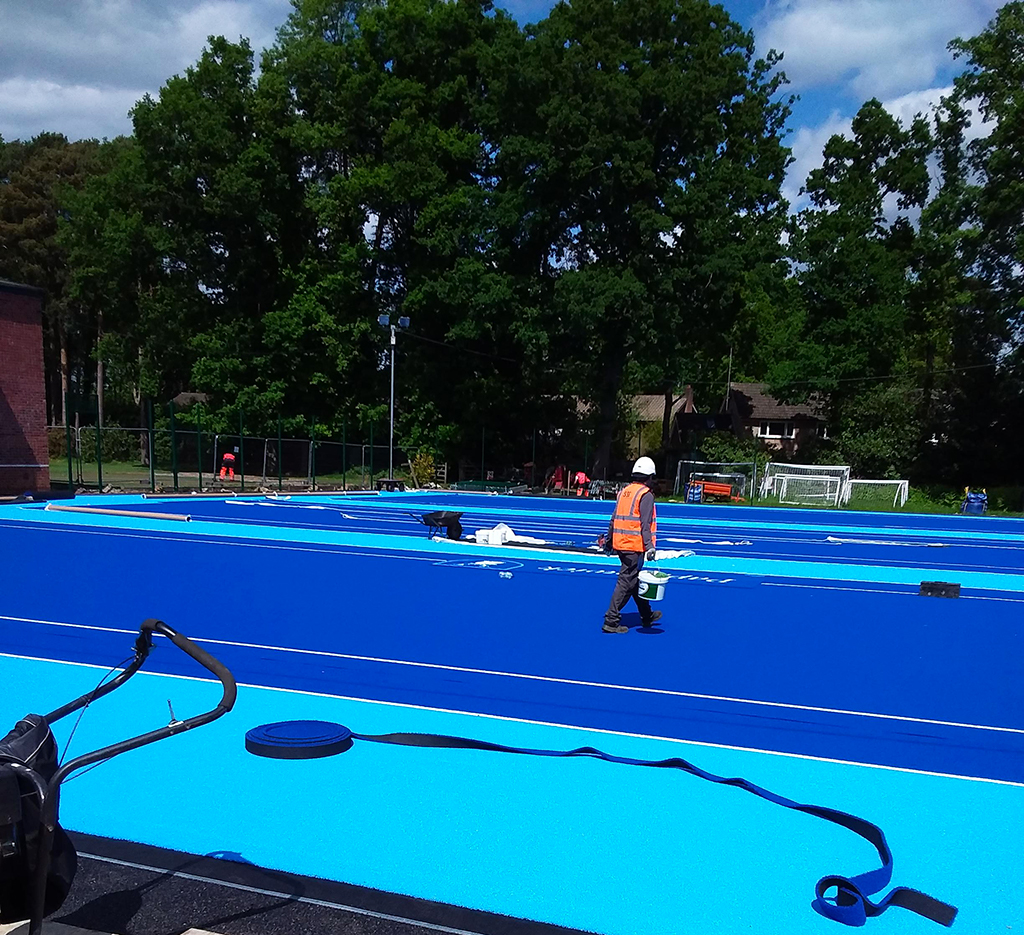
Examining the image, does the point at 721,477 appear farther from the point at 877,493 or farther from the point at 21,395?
the point at 21,395

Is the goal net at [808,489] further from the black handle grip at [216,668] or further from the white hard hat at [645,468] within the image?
the black handle grip at [216,668]

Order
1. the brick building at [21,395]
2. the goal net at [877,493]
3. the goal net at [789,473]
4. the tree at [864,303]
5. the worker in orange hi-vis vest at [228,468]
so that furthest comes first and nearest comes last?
1. the tree at [864,303]
2. the goal net at [789,473]
3. the goal net at [877,493]
4. the worker in orange hi-vis vest at [228,468]
5. the brick building at [21,395]

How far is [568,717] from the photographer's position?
22.1 feet

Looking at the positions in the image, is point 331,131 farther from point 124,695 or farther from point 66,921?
point 66,921

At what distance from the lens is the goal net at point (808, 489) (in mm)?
A: 37625

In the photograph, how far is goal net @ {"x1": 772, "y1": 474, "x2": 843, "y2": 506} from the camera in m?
37.6

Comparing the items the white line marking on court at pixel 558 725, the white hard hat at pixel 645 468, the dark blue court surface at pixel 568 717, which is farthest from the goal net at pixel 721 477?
the white line marking on court at pixel 558 725

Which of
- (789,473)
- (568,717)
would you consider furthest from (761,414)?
(568,717)

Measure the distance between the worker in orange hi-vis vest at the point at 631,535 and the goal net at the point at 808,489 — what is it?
29145mm

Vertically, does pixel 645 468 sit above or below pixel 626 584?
above

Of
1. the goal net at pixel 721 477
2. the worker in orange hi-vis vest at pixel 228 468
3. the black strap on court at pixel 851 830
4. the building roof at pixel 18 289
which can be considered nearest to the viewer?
the black strap on court at pixel 851 830

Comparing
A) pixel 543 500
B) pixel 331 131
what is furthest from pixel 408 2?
pixel 543 500

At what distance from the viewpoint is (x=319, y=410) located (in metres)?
48.4

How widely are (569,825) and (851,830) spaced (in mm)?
1528
